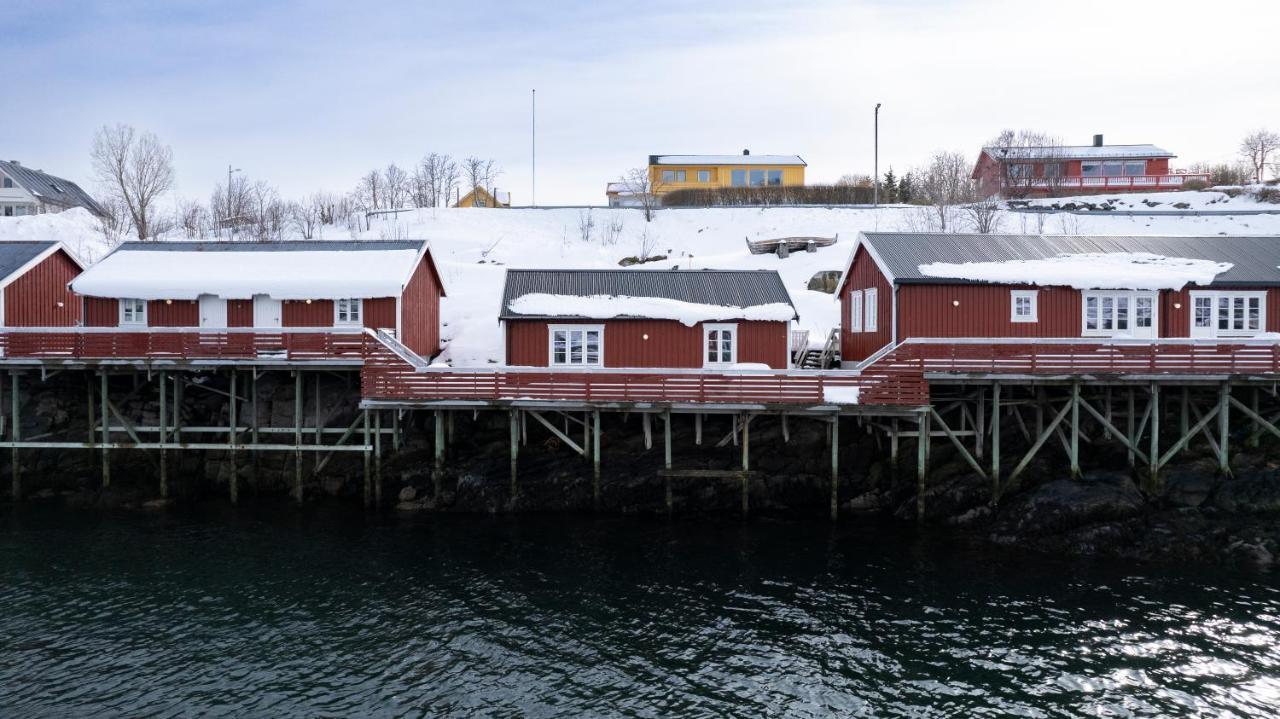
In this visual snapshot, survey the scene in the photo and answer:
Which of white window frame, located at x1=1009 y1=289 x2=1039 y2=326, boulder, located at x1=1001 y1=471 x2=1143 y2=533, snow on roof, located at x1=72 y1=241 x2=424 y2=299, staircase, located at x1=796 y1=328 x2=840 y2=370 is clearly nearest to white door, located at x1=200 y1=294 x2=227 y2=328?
snow on roof, located at x1=72 y1=241 x2=424 y2=299

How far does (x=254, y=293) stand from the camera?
30688 mm

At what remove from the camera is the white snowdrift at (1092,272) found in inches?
1109

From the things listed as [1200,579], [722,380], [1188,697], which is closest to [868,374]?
[722,380]

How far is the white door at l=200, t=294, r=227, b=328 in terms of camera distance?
31078 millimetres

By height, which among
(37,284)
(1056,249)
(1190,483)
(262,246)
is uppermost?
(262,246)

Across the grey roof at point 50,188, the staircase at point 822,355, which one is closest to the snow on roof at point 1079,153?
the staircase at point 822,355

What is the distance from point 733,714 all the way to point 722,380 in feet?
38.3

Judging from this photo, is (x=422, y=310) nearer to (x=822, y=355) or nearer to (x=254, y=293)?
(x=254, y=293)

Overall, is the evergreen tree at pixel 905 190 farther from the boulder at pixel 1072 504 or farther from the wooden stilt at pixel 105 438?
the wooden stilt at pixel 105 438

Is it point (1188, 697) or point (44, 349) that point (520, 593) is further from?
point (44, 349)

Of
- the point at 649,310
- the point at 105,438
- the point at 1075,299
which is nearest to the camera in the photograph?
the point at 105,438

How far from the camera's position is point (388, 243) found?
35.3 metres

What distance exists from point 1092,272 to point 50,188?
88.5 m

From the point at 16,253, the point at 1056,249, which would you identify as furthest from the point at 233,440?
the point at 1056,249
